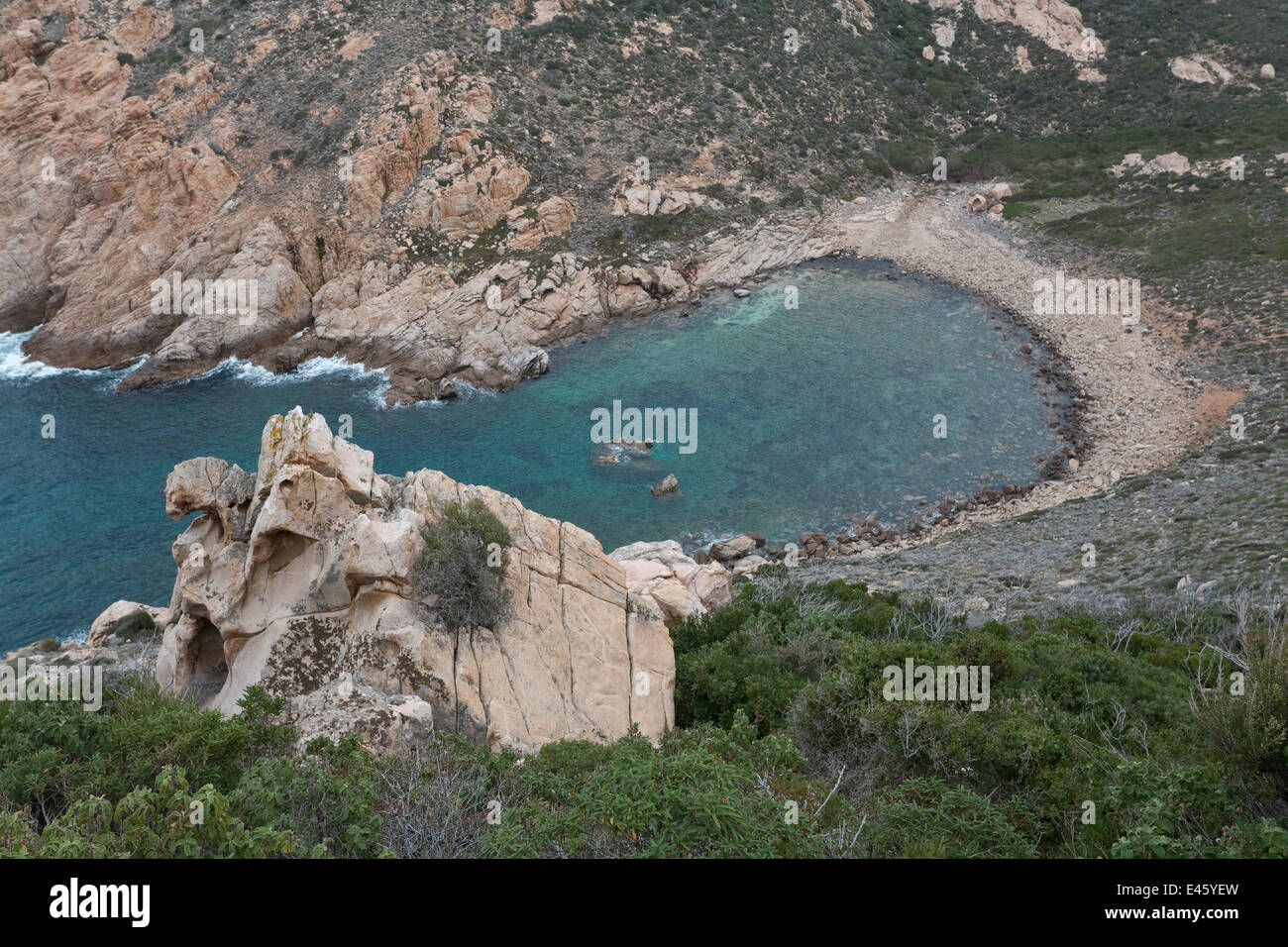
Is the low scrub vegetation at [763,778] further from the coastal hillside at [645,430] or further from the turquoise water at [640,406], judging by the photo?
the turquoise water at [640,406]

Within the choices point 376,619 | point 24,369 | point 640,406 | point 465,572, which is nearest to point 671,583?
point 465,572

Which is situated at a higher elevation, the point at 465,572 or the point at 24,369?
the point at 24,369

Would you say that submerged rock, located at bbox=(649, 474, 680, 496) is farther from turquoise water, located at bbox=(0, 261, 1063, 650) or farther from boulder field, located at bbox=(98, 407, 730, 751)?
boulder field, located at bbox=(98, 407, 730, 751)

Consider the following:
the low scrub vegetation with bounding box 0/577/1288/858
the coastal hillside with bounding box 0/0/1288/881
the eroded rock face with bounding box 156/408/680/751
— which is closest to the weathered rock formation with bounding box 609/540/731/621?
the coastal hillside with bounding box 0/0/1288/881

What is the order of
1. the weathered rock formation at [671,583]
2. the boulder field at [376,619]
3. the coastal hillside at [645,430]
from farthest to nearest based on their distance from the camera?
1. the weathered rock formation at [671,583]
2. the boulder field at [376,619]
3. the coastal hillside at [645,430]

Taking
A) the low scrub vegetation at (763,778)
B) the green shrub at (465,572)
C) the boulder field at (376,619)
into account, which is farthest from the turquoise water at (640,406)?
the low scrub vegetation at (763,778)

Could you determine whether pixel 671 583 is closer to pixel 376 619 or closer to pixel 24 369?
pixel 376 619

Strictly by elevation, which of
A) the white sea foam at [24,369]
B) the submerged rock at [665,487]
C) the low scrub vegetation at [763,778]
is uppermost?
the white sea foam at [24,369]
